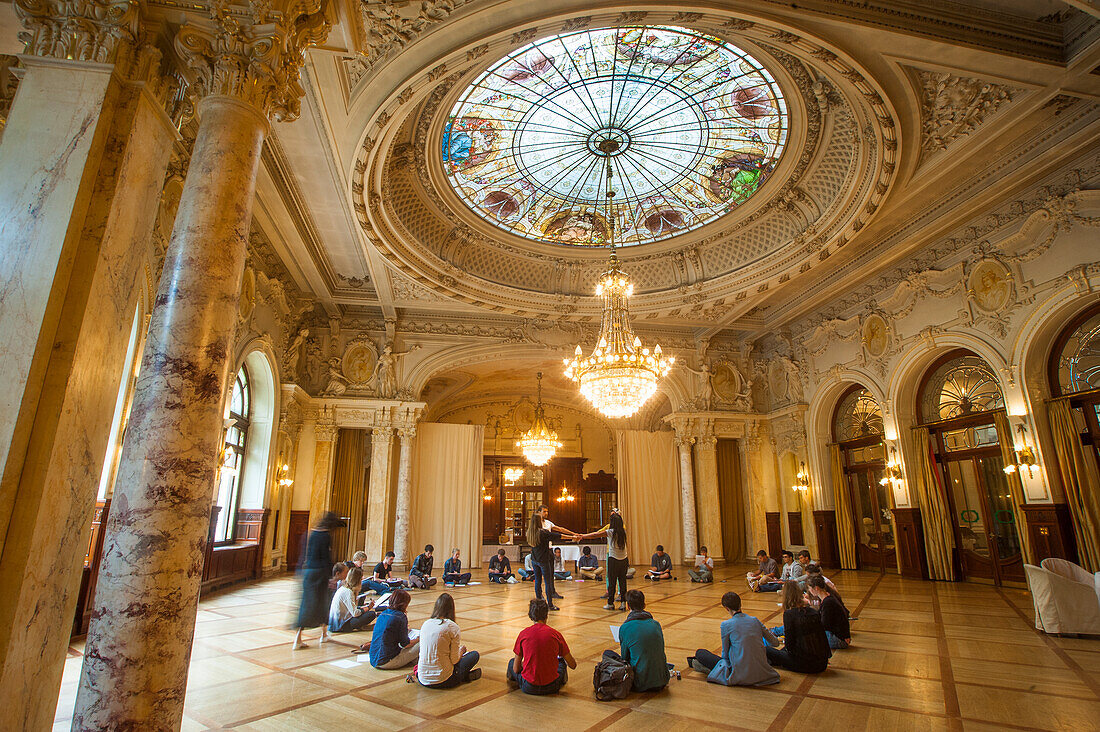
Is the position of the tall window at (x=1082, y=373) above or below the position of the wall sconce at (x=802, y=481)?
above

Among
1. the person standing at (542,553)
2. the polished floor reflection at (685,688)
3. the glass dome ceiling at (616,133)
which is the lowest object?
the polished floor reflection at (685,688)

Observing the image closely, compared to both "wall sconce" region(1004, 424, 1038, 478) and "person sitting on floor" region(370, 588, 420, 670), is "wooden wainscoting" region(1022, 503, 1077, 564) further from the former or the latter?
"person sitting on floor" region(370, 588, 420, 670)

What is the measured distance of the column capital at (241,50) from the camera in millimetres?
3679

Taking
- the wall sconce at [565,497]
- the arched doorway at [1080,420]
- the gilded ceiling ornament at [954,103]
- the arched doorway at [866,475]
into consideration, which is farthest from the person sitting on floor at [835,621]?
the wall sconce at [565,497]

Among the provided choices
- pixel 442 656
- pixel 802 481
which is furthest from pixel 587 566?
pixel 442 656

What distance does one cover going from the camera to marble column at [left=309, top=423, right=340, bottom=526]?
12.7 meters

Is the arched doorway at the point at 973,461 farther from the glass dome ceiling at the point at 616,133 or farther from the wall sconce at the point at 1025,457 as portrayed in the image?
the glass dome ceiling at the point at 616,133

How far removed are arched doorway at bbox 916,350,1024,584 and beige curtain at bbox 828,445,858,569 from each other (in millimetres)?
2282

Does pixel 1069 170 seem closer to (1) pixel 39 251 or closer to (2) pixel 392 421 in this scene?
(1) pixel 39 251

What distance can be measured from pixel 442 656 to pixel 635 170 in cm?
901

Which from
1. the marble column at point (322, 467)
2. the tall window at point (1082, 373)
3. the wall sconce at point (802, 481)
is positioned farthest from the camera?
the wall sconce at point (802, 481)

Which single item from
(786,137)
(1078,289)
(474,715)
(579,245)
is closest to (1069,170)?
(1078,289)

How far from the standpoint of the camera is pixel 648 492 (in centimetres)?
1573

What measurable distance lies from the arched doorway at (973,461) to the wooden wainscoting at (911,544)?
1.81ft
